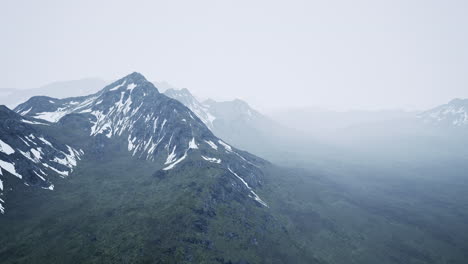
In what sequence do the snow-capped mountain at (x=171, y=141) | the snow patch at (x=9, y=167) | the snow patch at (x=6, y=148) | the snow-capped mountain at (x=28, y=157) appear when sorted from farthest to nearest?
the snow-capped mountain at (x=171, y=141) < the snow patch at (x=6, y=148) < the snow-capped mountain at (x=28, y=157) < the snow patch at (x=9, y=167)

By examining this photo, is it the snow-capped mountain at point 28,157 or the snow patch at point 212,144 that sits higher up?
the snow patch at point 212,144

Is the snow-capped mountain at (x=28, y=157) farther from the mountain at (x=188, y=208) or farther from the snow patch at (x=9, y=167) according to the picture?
the mountain at (x=188, y=208)

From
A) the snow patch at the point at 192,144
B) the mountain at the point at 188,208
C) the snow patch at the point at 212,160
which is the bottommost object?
the mountain at the point at 188,208

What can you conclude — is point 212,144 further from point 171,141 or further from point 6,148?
point 6,148

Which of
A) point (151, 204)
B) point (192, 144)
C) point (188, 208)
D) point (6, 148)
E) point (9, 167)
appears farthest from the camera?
point (192, 144)

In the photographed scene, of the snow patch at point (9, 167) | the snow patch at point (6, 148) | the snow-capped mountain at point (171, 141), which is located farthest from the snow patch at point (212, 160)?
the snow patch at point (6, 148)

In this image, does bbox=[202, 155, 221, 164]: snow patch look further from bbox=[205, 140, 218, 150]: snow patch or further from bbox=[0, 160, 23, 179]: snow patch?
bbox=[0, 160, 23, 179]: snow patch

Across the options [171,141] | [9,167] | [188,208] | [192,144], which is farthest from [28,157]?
[188,208]

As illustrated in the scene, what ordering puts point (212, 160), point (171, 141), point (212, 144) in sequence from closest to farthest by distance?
point (212, 160) < point (171, 141) < point (212, 144)

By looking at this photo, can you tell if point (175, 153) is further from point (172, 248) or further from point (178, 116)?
point (172, 248)
